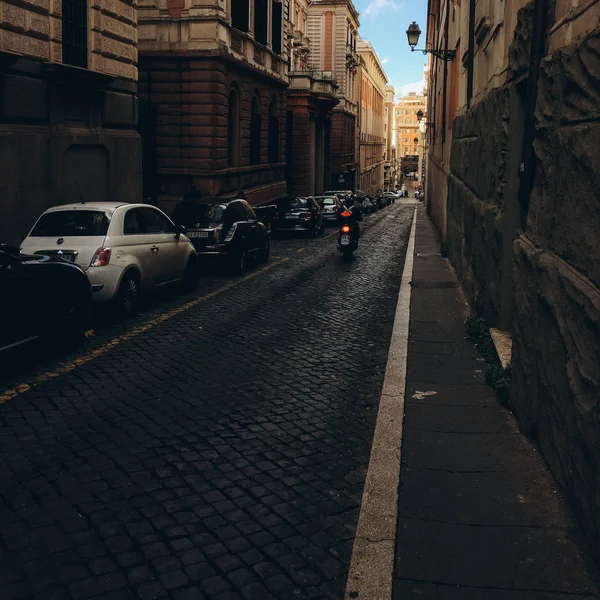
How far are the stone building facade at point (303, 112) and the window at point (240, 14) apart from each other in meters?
11.1

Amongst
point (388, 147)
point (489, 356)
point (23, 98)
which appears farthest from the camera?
point (388, 147)

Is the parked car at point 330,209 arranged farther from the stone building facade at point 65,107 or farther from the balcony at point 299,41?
the balcony at point 299,41

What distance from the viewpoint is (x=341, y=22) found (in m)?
63.6

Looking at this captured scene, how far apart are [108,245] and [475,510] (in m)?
7.52

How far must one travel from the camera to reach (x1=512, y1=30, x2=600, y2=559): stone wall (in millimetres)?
4211

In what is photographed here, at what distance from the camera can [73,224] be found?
37.3ft

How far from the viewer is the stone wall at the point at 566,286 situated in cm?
421

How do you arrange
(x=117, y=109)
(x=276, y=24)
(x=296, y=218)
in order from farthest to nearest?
(x=276, y=24), (x=296, y=218), (x=117, y=109)

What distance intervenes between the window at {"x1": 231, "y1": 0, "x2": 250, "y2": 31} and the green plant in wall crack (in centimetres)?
2257

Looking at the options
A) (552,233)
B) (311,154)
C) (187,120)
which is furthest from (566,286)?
(311,154)

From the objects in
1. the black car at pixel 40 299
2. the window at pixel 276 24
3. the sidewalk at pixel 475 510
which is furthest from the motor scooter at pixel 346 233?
the window at pixel 276 24

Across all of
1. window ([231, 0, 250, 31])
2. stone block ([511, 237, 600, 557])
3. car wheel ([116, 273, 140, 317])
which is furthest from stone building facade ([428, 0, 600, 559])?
window ([231, 0, 250, 31])

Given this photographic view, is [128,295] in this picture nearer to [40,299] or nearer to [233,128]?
[40,299]

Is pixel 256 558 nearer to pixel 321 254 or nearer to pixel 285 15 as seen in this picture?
pixel 321 254
